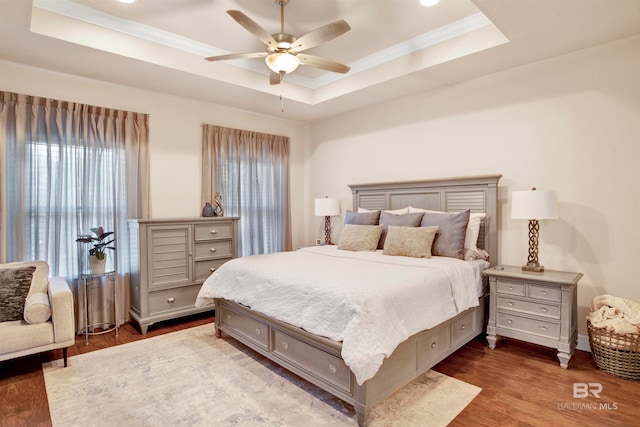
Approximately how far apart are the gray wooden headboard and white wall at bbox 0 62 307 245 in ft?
7.37

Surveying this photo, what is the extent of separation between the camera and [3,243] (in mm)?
3104

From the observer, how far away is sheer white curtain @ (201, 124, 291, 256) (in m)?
4.52

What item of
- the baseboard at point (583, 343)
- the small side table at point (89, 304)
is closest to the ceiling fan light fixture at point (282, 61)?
the small side table at point (89, 304)

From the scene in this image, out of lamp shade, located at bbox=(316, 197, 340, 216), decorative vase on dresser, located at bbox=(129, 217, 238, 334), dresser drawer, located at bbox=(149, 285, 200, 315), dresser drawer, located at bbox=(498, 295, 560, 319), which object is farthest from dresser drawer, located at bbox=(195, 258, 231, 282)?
dresser drawer, located at bbox=(498, 295, 560, 319)

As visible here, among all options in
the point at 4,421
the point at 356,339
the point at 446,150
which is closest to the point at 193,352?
the point at 4,421

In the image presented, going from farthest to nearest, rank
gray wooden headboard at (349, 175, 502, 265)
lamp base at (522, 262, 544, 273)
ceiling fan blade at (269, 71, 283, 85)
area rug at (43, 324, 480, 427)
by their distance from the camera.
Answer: gray wooden headboard at (349, 175, 502, 265) → ceiling fan blade at (269, 71, 283, 85) → lamp base at (522, 262, 544, 273) → area rug at (43, 324, 480, 427)

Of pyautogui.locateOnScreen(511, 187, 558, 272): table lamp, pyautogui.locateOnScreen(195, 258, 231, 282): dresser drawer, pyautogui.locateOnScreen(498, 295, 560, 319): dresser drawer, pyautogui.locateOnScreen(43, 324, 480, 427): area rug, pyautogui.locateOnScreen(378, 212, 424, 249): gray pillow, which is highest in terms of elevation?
pyautogui.locateOnScreen(511, 187, 558, 272): table lamp

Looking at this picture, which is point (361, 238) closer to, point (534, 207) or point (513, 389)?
point (534, 207)

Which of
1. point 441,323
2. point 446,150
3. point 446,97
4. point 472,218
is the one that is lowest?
point 441,323

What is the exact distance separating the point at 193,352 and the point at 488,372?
251cm

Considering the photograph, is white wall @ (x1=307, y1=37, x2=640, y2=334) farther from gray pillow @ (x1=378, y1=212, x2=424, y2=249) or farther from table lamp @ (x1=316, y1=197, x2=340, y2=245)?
table lamp @ (x1=316, y1=197, x2=340, y2=245)

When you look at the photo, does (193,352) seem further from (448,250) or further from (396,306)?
(448,250)

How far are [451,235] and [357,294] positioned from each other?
5.25 ft

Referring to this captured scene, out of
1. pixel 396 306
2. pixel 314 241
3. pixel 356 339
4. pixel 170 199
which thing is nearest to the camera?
pixel 356 339
